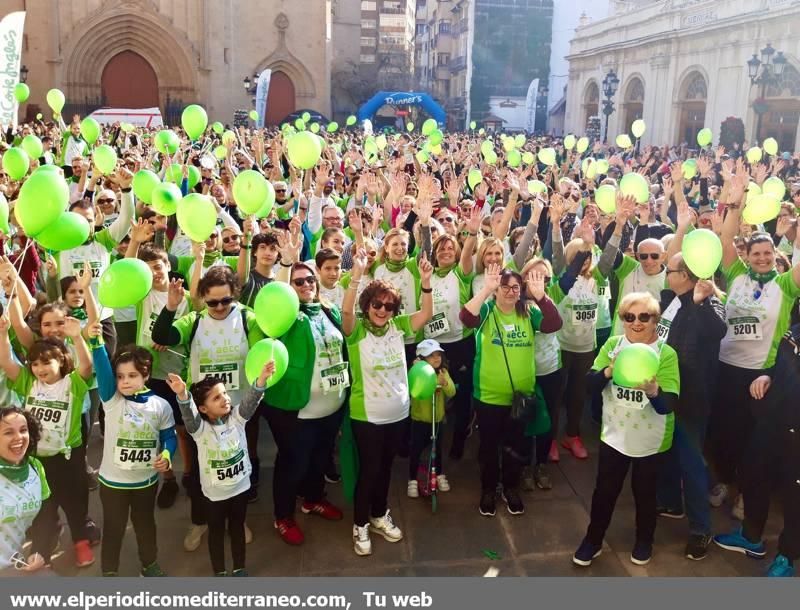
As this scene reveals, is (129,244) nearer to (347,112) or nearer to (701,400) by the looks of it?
(701,400)

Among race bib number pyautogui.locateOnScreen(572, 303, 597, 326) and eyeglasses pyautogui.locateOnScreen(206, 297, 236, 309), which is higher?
eyeglasses pyautogui.locateOnScreen(206, 297, 236, 309)

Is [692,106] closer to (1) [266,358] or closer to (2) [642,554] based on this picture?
(2) [642,554]

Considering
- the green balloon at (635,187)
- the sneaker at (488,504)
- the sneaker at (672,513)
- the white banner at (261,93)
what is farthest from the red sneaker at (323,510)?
the white banner at (261,93)

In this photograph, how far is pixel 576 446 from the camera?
4.98 meters

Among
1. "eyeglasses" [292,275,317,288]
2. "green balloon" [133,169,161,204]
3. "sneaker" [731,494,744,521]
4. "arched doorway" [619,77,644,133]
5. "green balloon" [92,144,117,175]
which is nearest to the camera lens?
"eyeglasses" [292,275,317,288]

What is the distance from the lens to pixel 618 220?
4629 millimetres

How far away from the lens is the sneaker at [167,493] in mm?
4211

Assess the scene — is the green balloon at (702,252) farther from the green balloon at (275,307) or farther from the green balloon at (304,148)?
the green balloon at (304,148)

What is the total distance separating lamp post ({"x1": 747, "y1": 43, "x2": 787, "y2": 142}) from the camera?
18.4m

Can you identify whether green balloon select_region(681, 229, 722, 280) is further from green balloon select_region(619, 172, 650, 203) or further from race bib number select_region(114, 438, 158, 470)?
race bib number select_region(114, 438, 158, 470)

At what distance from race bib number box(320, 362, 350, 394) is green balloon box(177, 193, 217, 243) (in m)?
1.08

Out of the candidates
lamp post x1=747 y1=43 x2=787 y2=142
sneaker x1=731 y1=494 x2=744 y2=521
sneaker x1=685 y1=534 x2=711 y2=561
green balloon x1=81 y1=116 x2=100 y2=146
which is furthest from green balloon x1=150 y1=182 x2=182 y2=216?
lamp post x1=747 y1=43 x2=787 y2=142

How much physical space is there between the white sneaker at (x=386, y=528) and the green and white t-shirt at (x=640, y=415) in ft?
4.39

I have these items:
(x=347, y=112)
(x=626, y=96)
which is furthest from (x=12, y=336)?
(x=347, y=112)
